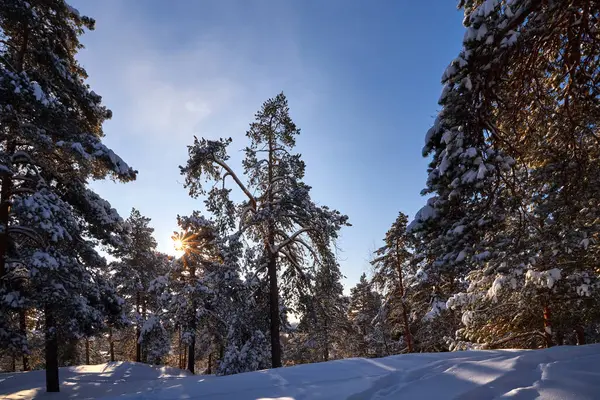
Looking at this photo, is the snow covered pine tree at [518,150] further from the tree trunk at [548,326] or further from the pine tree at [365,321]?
the pine tree at [365,321]

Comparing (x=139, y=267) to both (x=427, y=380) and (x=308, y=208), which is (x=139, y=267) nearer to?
(x=308, y=208)

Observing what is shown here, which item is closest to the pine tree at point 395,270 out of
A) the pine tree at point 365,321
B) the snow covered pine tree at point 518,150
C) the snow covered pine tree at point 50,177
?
the pine tree at point 365,321

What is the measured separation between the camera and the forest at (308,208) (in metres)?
4.14

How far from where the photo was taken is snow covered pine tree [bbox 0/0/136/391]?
7461mm

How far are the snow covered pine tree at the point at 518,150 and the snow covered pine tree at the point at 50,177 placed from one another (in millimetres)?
8480

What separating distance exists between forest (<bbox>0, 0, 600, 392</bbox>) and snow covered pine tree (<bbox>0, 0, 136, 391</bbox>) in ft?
0.16

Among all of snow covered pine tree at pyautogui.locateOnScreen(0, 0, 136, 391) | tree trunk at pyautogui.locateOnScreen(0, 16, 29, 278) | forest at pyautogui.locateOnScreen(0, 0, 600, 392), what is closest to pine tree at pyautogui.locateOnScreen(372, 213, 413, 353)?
forest at pyautogui.locateOnScreen(0, 0, 600, 392)

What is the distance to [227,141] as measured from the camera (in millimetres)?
11727

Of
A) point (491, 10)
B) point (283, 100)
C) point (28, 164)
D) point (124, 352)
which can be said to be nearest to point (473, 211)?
point (491, 10)

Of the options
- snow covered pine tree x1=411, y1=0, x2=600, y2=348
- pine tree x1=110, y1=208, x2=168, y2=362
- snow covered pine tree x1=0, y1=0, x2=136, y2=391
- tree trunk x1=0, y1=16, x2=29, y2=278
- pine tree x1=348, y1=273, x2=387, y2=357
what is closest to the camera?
snow covered pine tree x1=411, y1=0, x2=600, y2=348

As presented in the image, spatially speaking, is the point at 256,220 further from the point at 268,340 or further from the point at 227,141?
the point at 268,340

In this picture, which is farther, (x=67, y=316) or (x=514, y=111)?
(x=67, y=316)

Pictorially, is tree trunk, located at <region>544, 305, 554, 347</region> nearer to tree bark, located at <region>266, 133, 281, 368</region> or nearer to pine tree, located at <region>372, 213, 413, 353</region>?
tree bark, located at <region>266, 133, 281, 368</region>

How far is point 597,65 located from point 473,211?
3.11 meters
